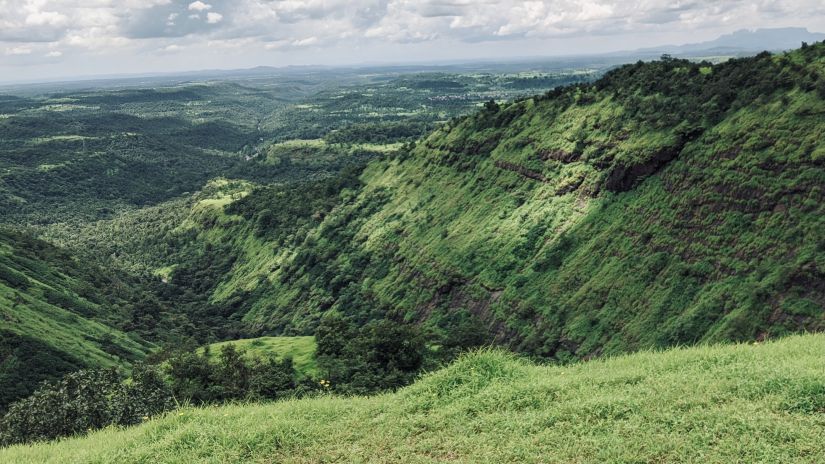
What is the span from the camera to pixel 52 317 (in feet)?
377

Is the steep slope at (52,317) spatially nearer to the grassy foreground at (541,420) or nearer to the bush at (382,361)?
the bush at (382,361)

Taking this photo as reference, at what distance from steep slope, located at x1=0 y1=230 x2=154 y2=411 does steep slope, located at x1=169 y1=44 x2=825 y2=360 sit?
33384 mm

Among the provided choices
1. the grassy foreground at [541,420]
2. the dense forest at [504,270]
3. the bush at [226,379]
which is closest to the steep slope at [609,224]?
the dense forest at [504,270]

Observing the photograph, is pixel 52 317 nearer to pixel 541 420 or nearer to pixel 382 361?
pixel 382 361

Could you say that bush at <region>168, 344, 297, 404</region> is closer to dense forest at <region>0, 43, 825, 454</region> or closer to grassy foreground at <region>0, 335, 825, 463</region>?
dense forest at <region>0, 43, 825, 454</region>

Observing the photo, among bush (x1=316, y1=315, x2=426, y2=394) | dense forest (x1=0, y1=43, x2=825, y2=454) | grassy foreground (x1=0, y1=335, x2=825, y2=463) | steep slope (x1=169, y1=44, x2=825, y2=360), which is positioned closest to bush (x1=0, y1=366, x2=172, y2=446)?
dense forest (x1=0, y1=43, x2=825, y2=454)

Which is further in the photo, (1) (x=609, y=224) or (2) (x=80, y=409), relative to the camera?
(1) (x=609, y=224)

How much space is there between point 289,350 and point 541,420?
80.9m

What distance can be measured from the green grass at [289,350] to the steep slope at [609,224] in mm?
16458

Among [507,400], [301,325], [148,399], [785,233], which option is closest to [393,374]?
[148,399]

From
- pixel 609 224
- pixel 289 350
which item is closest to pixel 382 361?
pixel 289 350

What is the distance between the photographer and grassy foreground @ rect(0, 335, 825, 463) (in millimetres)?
13576

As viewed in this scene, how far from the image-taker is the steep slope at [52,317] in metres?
94.8

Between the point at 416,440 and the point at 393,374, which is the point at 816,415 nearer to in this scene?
the point at 416,440
